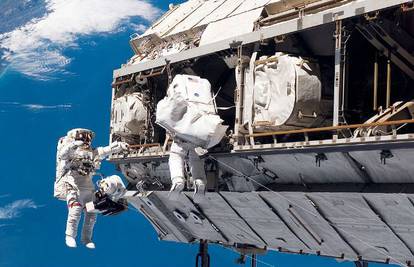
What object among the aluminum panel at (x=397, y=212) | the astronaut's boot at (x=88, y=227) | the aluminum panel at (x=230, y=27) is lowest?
the astronaut's boot at (x=88, y=227)

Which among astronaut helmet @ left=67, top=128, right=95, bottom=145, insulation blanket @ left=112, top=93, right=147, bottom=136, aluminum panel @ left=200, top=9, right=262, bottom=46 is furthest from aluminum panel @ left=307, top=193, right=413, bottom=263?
insulation blanket @ left=112, top=93, right=147, bottom=136

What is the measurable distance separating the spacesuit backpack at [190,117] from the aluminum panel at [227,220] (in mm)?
1627

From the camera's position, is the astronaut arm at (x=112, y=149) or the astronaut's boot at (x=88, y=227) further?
the astronaut's boot at (x=88, y=227)

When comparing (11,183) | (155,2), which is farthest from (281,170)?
(155,2)

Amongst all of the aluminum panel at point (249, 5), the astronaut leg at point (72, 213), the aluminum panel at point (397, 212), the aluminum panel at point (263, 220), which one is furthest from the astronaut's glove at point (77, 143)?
the aluminum panel at point (397, 212)

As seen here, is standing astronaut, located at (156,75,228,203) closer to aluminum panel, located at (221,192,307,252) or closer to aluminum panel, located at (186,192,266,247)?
aluminum panel, located at (221,192,307,252)

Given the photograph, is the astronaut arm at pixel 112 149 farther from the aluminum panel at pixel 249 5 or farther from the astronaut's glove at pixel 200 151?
the aluminum panel at pixel 249 5

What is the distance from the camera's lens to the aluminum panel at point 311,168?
9000 mm

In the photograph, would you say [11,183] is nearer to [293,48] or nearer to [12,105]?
[12,105]

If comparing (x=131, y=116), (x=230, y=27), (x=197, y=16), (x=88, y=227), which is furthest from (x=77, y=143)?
(x=197, y=16)

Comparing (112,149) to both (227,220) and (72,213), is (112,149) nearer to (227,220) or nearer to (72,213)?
(72,213)

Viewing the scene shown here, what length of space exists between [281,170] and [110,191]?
3439 mm

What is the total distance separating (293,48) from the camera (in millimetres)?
10055

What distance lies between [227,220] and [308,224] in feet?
7.14
